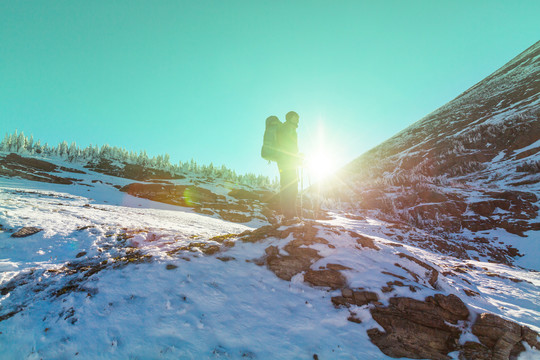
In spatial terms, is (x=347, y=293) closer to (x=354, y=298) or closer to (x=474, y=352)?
(x=354, y=298)

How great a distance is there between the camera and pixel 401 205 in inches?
2186

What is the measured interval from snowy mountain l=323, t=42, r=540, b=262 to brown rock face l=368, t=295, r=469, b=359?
33.3 meters

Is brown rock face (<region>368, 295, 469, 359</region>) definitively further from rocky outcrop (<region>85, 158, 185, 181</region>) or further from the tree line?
the tree line

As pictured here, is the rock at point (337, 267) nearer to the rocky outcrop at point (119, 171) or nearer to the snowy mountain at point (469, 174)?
the snowy mountain at point (469, 174)

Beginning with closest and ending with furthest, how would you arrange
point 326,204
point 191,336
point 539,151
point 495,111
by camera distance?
point 191,336 → point 539,151 → point 495,111 → point 326,204

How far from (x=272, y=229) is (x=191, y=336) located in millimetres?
6497

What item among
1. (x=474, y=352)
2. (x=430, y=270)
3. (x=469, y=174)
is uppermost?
(x=469, y=174)

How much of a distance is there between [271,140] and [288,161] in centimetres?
163

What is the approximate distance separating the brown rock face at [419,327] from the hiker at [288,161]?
24.9 ft

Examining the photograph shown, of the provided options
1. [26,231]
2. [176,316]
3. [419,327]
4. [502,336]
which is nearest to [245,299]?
[176,316]

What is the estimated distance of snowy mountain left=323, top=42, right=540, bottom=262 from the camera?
38688mm

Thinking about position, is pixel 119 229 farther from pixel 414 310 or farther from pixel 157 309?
pixel 414 310

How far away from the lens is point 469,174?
53.9 meters

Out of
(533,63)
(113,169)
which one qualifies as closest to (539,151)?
(533,63)
